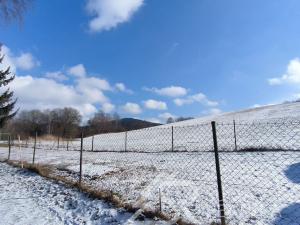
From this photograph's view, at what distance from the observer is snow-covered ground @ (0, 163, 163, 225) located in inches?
208

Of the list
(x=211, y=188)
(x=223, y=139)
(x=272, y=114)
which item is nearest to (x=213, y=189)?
(x=211, y=188)

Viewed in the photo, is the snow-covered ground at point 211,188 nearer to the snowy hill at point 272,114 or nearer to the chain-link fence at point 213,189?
the chain-link fence at point 213,189

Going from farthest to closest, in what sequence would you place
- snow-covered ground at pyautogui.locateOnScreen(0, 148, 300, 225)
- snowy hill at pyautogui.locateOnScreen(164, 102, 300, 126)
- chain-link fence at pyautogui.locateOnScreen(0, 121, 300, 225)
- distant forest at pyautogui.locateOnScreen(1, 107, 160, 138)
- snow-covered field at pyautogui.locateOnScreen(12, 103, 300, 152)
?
distant forest at pyautogui.locateOnScreen(1, 107, 160, 138) < snowy hill at pyautogui.locateOnScreen(164, 102, 300, 126) < snow-covered field at pyautogui.locateOnScreen(12, 103, 300, 152) < snow-covered ground at pyautogui.locateOnScreen(0, 148, 300, 225) < chain-link fence at pyautogui.locateOnScreen(0, 121, 300, 225)

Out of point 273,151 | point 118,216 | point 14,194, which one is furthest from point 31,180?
point 273,151

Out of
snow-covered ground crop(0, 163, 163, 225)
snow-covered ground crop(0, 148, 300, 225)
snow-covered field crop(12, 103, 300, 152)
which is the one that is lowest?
snow-covered ground crop(0, 163, 163, 225)

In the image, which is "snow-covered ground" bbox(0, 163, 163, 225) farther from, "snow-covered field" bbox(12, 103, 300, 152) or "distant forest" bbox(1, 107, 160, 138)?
"distant forest" bbox(1, 107, 160, 138)

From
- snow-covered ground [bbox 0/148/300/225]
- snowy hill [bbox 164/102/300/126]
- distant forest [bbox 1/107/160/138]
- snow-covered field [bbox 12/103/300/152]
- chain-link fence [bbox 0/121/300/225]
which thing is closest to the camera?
chain-link fence [bbox 0/121/300/225]

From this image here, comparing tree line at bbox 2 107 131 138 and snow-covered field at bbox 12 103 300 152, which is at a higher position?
tree line at bbox 2 107 131 138

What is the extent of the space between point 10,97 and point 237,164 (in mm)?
26894

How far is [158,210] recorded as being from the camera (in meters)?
5.40

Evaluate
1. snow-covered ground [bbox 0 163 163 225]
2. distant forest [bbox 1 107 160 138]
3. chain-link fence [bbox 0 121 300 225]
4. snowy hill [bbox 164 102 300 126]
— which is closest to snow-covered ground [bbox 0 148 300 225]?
chain-link fence [bbox 0 121 300 225]

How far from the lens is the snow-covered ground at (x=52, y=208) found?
5.28m

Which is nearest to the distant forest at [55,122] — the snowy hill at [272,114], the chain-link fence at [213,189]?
the snowy hill at [272,114]

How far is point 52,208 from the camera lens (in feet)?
20.1
